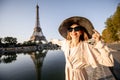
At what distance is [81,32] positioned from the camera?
214 cm

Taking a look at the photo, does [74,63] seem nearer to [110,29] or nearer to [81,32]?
[81,32]

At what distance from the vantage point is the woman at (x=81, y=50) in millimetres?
1702

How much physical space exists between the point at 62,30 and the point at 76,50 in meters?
0.52

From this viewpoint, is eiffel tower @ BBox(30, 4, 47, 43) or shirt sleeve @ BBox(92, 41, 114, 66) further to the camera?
eiffel tower @ BBox(30, 4, 47, 43)

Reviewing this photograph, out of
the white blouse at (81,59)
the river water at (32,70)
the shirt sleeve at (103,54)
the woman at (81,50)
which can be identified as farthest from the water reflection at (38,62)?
the shirt sleeve at (103,54)

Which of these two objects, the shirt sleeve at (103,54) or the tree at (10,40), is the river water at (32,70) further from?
the tree at (10,40)

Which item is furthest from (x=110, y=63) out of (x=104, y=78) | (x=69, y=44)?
(x=104, y=78)

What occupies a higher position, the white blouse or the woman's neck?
the woman's neck

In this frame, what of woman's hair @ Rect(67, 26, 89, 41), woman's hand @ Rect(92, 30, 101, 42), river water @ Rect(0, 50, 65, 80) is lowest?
river water @ Rect(0, 50, 65, 80)

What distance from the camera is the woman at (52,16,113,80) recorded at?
1702 mm

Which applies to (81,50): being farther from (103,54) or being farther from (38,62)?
(38,62)

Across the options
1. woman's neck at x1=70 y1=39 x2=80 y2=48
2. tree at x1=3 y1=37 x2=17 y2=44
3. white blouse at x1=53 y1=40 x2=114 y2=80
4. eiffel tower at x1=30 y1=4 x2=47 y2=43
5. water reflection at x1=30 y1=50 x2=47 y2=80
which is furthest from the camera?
eiffel tower at x1=30 y1=4 x2=47 y2=43

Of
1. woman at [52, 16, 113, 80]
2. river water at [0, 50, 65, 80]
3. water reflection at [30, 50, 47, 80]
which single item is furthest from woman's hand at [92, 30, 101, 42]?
water reflection at [30, 50, 47, 80]

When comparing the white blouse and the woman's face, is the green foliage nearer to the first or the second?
the woman's face
